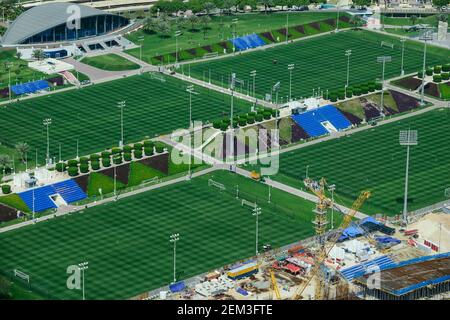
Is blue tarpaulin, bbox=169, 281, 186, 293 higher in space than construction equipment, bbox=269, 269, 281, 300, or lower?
lower

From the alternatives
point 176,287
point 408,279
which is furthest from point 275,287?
point 408,279

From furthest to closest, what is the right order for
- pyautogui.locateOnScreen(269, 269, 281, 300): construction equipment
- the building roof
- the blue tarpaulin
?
the blue tarpaulin, pyautogui.locateOnScreen(269, 269, 281, 300): construction equipment, the building roof

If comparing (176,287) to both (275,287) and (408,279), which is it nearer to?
(275,287)

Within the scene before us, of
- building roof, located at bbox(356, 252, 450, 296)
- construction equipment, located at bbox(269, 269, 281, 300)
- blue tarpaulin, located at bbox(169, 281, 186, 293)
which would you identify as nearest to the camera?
building roof, located at bbox(356, 252, 450, 296)

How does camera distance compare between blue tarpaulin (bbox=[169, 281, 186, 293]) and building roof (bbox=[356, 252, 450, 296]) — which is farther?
blue tarpaulin (bbox=[169, 281, 186, 293])

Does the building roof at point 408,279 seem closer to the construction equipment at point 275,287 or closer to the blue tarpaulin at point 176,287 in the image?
the construction equipment at point 275,287

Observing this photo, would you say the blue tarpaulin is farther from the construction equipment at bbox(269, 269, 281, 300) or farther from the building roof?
the building roof

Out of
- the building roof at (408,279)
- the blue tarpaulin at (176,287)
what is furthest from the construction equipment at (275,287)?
the blue tarpaulin at (176,287)

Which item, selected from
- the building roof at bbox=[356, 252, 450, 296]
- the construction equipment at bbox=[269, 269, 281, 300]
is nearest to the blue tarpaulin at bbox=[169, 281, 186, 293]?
the construction equipment at bbox=[269, 269, 281, 300]
